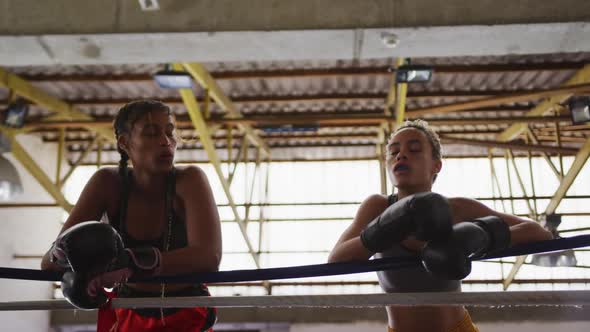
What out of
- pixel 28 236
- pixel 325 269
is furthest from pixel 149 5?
pixel 28 236

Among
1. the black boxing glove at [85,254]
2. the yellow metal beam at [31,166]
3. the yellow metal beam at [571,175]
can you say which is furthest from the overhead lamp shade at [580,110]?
the yellow metal beam at [31,166]

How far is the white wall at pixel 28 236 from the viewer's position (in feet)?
32.6

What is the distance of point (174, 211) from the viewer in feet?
6.46

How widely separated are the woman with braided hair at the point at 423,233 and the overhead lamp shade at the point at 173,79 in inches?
140

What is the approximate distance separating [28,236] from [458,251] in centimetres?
1099

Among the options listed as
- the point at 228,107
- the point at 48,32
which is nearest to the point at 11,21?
the point at 48,32

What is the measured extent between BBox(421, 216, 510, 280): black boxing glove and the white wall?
10.0 meters

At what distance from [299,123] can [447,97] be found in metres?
2.55

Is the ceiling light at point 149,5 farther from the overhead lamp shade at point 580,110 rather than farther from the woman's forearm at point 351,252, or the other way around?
the overhead lamp shade at point 580,110

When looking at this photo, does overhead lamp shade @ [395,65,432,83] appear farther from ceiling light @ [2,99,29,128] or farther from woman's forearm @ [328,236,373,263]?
ceiling light @ [2,99,29,128]

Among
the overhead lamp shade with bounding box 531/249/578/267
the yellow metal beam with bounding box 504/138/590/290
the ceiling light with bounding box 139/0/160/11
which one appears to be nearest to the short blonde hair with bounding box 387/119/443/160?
the ceiling light with bounding box 139/0/160/11

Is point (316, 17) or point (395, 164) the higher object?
point (316, 17)

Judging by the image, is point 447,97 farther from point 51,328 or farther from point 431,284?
point 51,328

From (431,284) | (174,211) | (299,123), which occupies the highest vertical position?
(299,123)
